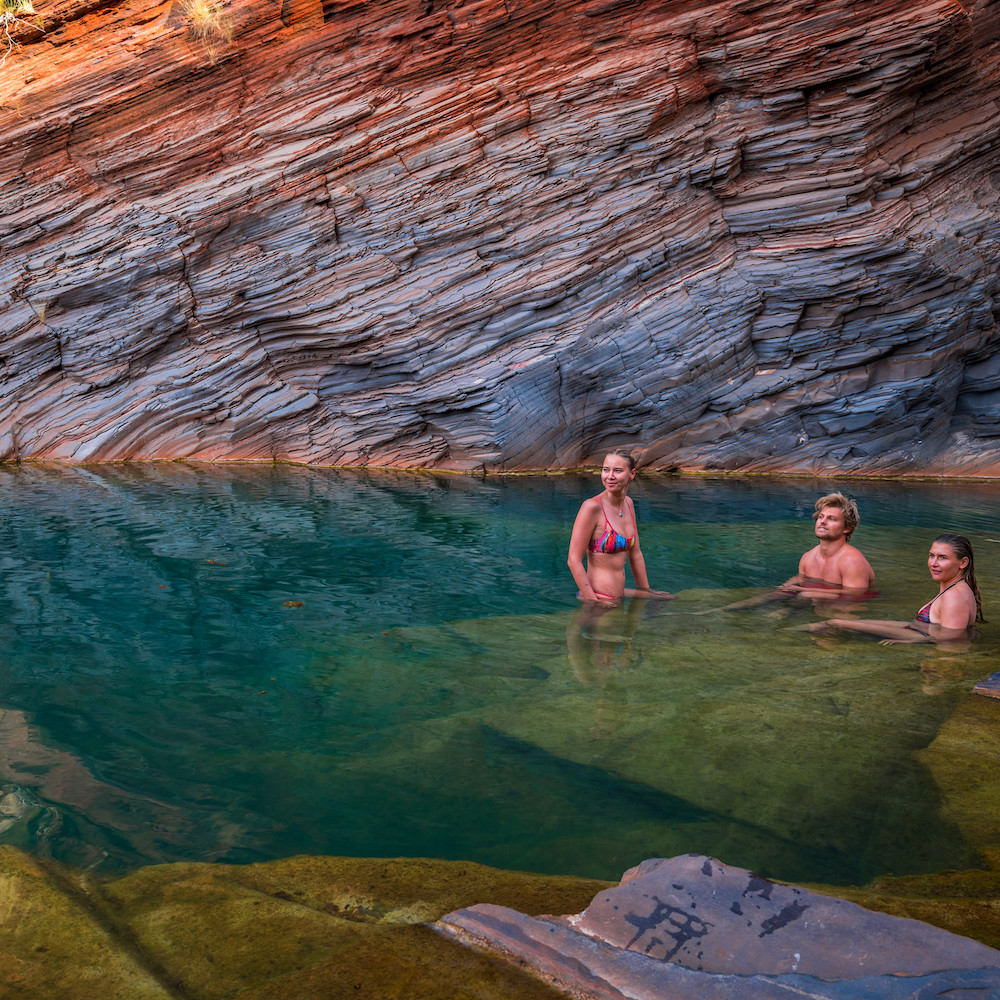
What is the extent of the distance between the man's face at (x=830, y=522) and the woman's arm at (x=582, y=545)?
189 cm

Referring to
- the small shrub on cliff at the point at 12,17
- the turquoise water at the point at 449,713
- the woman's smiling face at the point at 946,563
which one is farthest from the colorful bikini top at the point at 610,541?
the small shrub on cliff at the point at 12,17

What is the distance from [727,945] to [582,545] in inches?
174

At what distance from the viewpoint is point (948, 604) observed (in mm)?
5590

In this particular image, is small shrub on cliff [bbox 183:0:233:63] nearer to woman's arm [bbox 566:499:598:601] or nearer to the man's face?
woman's arm [bbox 566:499:598:601]

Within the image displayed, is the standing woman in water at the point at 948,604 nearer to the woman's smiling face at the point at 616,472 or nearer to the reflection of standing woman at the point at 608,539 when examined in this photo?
the reflection of standing woman at the point at 608,539

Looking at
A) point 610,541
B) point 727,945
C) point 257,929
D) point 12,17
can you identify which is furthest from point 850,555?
point 12,17

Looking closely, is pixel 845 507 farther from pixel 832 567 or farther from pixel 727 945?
pixel 727 945

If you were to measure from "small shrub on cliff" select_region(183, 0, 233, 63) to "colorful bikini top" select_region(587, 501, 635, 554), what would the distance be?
1584cm

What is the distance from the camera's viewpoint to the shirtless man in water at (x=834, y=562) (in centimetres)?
652

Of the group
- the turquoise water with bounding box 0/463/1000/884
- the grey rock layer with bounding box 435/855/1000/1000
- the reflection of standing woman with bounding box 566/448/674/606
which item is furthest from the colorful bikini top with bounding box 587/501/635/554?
the grey rock layer with bounding box 435/855/1000/1000

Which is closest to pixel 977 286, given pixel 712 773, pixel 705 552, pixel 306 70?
pixel 705 552

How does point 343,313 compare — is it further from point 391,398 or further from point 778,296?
point 778,296

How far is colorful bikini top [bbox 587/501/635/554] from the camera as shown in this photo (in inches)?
250

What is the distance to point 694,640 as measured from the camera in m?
5.55
